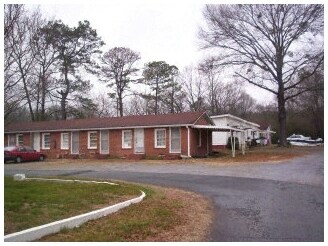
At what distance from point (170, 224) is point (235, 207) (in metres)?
2.57

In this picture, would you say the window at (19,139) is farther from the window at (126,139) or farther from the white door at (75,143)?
the window at (126,139)

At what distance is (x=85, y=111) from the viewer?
5125 cm

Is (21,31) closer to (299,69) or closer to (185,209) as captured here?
(185,209)

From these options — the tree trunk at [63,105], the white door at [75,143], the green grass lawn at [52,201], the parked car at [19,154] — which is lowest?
the green grass lawn at [52,201]

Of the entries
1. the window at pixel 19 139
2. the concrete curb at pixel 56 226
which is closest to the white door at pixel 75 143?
the window at pixel 19 139

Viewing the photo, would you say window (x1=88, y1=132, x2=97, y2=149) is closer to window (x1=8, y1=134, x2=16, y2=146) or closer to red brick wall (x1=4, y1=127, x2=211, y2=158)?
red brick wall (x1=4, y1=127, x2=211, y2=158)

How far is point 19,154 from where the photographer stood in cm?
3088

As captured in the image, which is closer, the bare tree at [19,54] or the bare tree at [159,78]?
the bare tree at [19,54]

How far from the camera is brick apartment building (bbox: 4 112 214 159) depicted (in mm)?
29594

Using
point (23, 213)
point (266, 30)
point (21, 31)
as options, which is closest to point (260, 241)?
point (23, 213)

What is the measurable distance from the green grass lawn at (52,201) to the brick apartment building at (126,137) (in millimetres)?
16376

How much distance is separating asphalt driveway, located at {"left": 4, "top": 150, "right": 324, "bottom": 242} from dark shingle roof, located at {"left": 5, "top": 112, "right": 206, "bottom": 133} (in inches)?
395

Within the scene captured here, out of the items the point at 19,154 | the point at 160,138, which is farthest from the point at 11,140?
the point at 160,138

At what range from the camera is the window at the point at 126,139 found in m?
31.5
